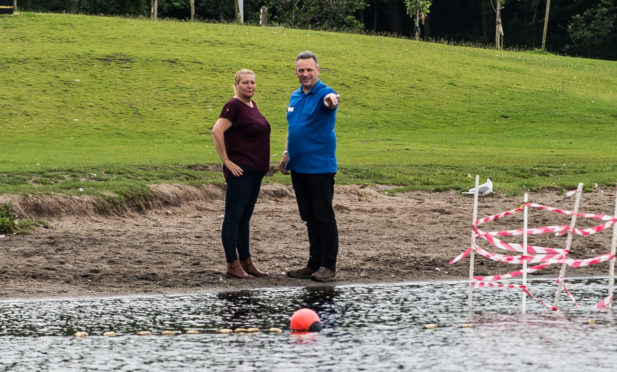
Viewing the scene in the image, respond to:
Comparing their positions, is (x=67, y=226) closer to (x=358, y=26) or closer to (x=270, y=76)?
(x=270, y=76)

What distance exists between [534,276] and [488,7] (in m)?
64.2

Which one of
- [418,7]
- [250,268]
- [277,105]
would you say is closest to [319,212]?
[250,268]

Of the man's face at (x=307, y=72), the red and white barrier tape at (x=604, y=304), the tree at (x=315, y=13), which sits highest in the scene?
the tree at (x=315, y=13)

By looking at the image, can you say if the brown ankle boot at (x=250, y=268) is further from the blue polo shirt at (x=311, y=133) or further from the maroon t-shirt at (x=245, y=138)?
the blue polo shirt at (x=311, y=133)

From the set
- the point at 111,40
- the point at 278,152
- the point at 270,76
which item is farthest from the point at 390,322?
the point at 111,40

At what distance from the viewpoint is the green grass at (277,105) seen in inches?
797

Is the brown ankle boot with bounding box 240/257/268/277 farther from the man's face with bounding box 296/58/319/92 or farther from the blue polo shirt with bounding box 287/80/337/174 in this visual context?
the man's face with bounding box 296/58/319/92

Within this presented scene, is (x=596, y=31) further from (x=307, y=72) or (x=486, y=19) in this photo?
(x=307, y=72)

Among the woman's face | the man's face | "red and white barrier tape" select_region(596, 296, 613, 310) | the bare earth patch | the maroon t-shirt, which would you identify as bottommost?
the bare earth patch

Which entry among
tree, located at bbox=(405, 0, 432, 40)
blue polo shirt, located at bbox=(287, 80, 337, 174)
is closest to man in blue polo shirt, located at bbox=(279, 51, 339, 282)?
blue polo shirt, located at bbox=(287, 80, 337, 174)

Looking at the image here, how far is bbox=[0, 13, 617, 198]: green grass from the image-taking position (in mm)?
20250

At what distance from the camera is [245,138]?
10.4m

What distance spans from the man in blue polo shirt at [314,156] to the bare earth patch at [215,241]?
0.40m

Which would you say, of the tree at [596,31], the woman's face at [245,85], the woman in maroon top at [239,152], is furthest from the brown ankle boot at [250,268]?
the tree at [596,31]
